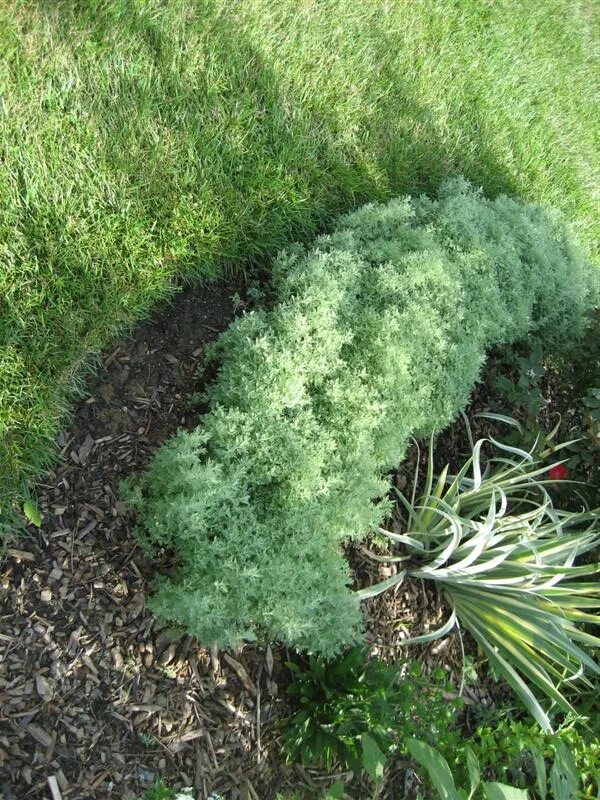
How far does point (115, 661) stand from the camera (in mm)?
2455

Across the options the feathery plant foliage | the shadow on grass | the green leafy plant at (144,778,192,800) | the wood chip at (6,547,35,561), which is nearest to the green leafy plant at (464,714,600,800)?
the feathery plant foliage

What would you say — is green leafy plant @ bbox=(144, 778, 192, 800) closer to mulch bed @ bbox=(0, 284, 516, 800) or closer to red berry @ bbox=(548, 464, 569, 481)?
Result: mulch bed @ bbox=(0, 284, 516, 800)

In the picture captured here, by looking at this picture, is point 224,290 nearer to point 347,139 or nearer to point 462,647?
point 347,139

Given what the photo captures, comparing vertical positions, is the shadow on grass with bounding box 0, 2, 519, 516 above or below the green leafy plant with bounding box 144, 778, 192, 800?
above

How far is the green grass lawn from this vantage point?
2.67 metres

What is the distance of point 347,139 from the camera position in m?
3.69

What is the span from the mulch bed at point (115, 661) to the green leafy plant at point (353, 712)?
112 millimetres

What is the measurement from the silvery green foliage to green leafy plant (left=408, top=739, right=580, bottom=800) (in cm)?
50

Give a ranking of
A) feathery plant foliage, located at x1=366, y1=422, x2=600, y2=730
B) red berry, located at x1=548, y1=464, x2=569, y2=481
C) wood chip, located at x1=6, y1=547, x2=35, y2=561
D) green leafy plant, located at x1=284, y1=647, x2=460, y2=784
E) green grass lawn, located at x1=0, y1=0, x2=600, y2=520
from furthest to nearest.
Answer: red berry, located at x1=548, y1=464, x2=569, y2=481 < feathery plant foliage, located at x1=366, y1=422, x2=600, y2=730 < green grass lawn, located at x1=0, y1=0, x2=600, y2=520 < green leafy plant, located at x1=284, y1=647, x2=460, y2=784 < wood chip, located at x1=6, y1=547, x2=35, y2=561

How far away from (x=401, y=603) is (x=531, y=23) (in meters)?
4.42

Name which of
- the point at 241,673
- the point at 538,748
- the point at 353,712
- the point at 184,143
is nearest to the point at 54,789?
the point at 241,673

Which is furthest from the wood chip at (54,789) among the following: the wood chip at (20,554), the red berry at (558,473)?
the red berry at (558,473)

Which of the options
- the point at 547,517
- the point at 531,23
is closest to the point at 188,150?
the point at 547,517

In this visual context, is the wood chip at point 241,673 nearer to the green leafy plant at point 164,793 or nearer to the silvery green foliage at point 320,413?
the silvery green foliage at point 320,413
